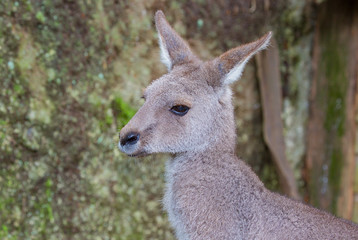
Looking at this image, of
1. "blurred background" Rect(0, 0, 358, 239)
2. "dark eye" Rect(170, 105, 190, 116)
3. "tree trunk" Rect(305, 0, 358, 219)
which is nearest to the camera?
"dark eye" Rect(170, 105, 190, 116)

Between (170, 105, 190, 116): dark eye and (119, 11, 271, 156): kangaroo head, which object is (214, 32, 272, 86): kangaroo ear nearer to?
(119, 11, 271, 156): kangaroo head

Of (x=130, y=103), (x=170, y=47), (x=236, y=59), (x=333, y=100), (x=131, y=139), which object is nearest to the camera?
(x=131, y=139)

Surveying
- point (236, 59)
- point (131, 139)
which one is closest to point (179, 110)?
point (131, 139)

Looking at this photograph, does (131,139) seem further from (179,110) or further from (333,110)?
(333,110)

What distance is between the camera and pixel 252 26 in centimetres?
582

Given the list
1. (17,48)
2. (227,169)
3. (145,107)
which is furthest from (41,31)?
(227,169)

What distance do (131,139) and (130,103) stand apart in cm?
187

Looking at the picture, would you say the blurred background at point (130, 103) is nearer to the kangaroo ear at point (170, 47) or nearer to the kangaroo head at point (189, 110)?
the kangaroo ear at point (170, 47)

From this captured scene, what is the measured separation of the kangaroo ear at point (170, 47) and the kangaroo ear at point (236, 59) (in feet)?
1.45

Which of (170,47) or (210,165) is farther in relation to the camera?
(170,47)

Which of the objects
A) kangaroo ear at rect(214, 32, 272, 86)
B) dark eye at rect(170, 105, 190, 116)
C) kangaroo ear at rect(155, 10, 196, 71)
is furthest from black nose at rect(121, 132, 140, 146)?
kangaroo ear at rect(155, 10, 196, 71)

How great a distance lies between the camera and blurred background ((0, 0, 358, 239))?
14.9 ft

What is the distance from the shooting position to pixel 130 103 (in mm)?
5148

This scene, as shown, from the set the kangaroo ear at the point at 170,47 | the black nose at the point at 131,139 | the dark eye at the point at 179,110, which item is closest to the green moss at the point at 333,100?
the kangaroo ear at the point at 170,47
